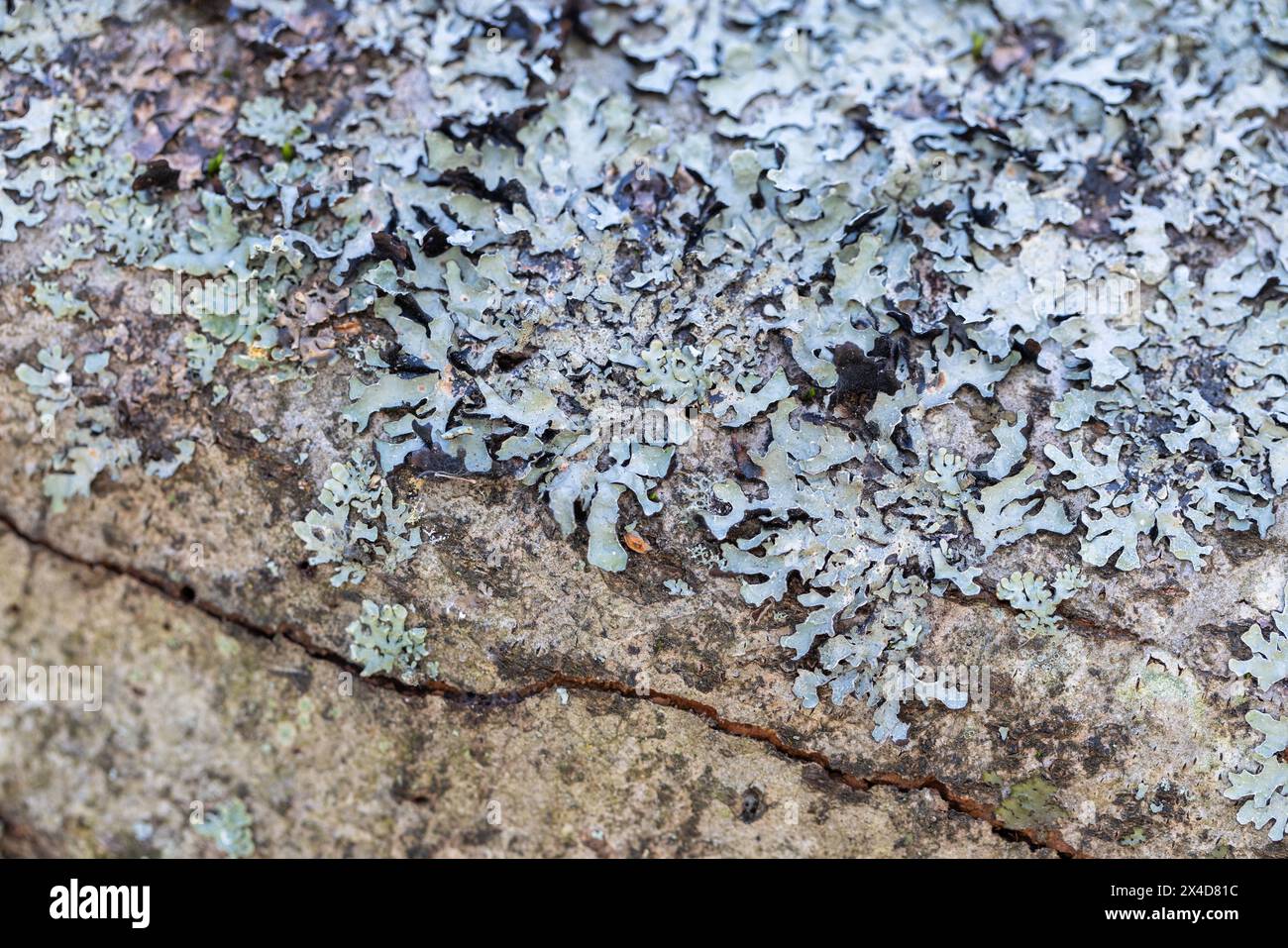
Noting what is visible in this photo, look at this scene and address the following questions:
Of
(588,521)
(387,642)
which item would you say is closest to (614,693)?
(588,521)

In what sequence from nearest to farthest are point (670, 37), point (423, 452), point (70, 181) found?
1. point (423, 452)
2. point (70, 181)
3. point (670, 37)

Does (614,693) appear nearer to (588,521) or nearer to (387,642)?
(588,521)

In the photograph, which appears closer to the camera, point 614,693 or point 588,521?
point 588,521

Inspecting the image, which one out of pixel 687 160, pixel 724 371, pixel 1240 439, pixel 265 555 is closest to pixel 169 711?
pixel 265 555
